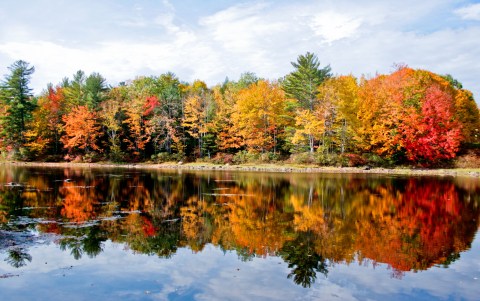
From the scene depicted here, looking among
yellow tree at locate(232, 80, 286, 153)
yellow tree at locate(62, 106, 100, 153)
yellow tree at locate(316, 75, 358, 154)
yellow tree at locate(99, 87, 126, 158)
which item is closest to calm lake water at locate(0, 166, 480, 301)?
yellow tree at locate(316, 75, 358, 154)

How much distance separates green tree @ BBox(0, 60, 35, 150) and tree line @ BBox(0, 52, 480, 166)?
0.16m

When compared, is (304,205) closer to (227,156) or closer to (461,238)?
(461,238)

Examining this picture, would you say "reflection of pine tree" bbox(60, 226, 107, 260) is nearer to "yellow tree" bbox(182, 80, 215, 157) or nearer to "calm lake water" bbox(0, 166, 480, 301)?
"calm lake water" bbox(0, 166, 480, 301)

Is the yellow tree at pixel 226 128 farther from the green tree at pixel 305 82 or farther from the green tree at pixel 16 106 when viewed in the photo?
the green tree at pixel 16 106

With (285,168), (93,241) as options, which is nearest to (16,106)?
(285,168)

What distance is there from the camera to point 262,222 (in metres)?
17.6

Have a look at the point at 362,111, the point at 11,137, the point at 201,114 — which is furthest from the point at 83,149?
the point at 362,111

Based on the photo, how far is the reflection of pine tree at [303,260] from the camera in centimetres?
1076

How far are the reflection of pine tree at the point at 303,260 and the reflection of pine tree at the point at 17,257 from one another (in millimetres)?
7824

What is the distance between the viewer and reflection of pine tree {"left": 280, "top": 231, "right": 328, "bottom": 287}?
1076 cm

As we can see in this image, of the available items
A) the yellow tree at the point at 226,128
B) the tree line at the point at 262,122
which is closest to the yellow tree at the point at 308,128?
the tree line at the point at 262,122

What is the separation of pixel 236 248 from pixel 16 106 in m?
64.0

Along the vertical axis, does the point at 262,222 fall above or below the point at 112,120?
below

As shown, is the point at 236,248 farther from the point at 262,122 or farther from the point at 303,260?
the point at 262,122
